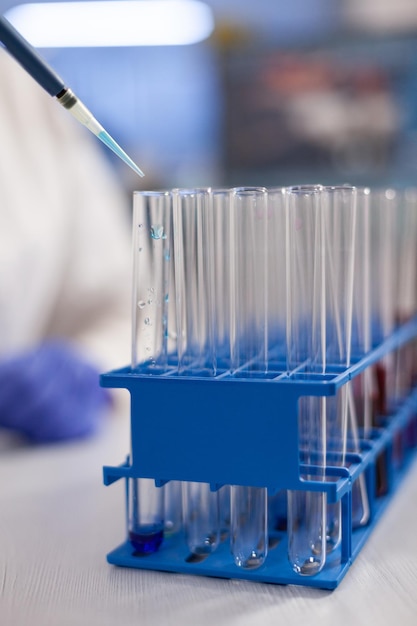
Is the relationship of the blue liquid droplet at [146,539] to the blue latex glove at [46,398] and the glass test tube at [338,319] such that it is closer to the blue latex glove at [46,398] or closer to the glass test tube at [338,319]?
the glass test tube at [338,319]

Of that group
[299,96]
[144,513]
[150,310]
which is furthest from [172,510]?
[299,96]

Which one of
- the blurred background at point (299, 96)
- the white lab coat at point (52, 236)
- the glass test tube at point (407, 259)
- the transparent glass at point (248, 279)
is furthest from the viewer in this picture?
the blurred background at point (299, 96)

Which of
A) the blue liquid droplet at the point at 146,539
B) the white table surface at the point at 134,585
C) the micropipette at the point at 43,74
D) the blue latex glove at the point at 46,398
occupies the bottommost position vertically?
the white table surface at the point at 134,585

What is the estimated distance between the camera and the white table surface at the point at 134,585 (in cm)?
50

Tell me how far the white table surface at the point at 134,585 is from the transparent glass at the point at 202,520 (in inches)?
1.4

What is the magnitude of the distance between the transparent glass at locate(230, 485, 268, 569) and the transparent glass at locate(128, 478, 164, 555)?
0.06 metres

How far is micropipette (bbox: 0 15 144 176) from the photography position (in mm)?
540

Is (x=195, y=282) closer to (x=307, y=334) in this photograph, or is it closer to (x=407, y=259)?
(x=307, y=334)

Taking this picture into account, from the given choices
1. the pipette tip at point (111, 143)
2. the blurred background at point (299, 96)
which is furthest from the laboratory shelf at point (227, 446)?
the blurred background at point (299, 96)

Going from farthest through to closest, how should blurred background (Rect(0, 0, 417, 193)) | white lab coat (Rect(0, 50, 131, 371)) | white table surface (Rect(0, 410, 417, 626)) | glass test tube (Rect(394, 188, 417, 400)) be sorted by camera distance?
blurred background (Rect(0, 0, 417, 193))
white lab coat (Rect(0, 50, 131, 371))
glass test tube (Rect(394, 188, 417, 400))
white table surface (Rect(0, 410, 417, 626))

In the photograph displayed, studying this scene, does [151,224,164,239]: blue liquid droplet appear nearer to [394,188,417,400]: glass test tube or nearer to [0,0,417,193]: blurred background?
[394,188,417,400]: glass test tube

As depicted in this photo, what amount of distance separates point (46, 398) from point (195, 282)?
1.33ft

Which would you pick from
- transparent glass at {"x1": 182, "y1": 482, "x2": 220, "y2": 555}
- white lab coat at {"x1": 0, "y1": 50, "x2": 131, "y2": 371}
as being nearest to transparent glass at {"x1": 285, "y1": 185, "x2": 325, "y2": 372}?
transparent glass at {"x1": 182, "y1": 482, "x2": 220, "y2": 555}

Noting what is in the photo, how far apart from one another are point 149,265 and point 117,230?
0.81m
